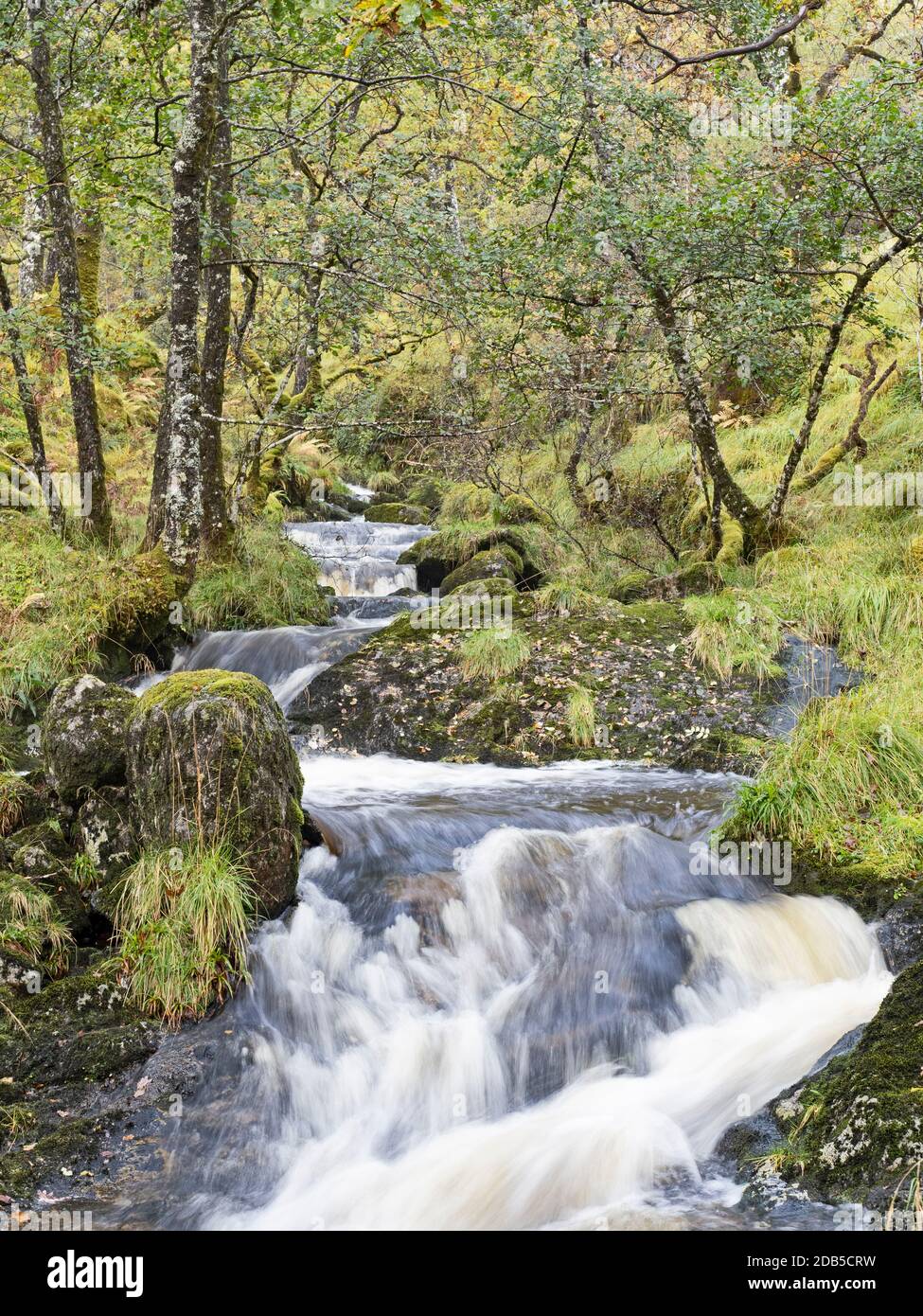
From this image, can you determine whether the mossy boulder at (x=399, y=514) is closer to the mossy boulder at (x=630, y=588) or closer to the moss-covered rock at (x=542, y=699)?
the mossy boulder at (x=630, y=588)

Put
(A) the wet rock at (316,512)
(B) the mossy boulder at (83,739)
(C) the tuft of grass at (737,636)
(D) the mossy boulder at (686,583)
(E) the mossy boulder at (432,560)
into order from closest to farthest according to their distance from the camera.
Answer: (B) the mossy boulder at (83,739) → (C) the tuft of grass at (737,636) → (D) the mossy boulder at (686,583) → (E) the mossy boulder at (432,560) → (A) the wet rock at (316,512)

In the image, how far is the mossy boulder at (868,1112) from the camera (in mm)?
3369

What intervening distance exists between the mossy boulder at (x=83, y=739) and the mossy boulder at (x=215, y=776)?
0.35 meters

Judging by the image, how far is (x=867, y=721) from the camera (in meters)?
6.42

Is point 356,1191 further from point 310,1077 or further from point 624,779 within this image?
point 624,779

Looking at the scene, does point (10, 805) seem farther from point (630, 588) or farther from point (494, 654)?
point (630, 588)

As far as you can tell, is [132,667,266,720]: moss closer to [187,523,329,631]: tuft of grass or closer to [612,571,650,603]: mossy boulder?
[187,523,329,631]: tuft of grass

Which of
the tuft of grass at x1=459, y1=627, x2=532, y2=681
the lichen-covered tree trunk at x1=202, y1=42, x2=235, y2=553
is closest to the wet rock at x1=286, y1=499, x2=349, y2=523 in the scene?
the lichen-covered tree trunk at x1=202, y1=42, x2=235, y2=553

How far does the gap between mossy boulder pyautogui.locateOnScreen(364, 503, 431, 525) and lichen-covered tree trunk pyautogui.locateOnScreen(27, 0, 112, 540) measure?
25.8 feet

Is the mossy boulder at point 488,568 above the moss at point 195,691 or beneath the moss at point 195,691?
above

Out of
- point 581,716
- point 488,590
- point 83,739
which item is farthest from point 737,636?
point 83,739

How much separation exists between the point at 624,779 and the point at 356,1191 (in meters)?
4.23

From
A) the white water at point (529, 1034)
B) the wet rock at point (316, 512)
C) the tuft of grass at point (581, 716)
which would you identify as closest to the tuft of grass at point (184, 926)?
the white water at point (529, 1034)
